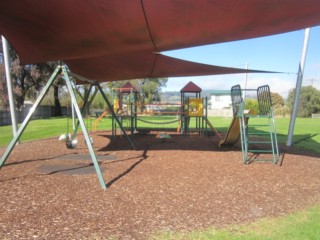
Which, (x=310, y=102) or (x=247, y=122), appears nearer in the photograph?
(x=247, y=122)

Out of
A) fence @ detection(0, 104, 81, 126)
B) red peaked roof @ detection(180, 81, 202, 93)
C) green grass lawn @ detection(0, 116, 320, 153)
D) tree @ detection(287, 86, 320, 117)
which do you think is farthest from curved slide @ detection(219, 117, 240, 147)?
tree @ detection(287, 86, 320, 117)

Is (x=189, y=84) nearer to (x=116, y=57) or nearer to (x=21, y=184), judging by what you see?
(x=116, y=57)

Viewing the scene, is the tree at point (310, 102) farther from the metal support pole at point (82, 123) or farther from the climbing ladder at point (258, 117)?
the metal support pole at point (82, 123)

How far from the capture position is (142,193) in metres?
5.23

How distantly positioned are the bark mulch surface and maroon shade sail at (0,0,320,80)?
7.89ft

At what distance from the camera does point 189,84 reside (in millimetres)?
18203

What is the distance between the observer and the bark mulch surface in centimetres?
394

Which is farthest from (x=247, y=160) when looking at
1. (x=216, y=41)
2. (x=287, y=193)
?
(x=216, y=41)

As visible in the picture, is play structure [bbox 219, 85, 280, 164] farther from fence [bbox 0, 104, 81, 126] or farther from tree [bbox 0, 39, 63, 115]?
tree [bbox 0, 39, 63, 115]

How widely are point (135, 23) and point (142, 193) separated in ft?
8.47

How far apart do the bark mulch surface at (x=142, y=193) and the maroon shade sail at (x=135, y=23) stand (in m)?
2.40

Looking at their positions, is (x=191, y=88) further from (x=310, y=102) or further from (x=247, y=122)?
(x=310, y=102)

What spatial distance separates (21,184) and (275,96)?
234ft

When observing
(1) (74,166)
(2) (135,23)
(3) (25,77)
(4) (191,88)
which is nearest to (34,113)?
(3) (25,77)
